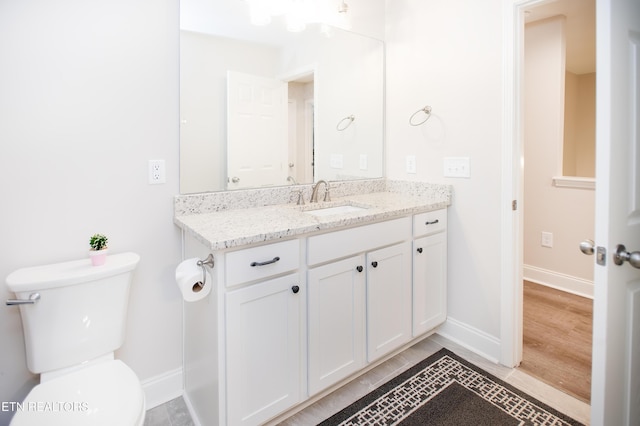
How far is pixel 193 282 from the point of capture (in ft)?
4.56

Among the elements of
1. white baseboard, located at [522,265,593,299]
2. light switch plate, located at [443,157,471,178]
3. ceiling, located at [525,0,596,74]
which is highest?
ceiling, located at [525,0,596,74]

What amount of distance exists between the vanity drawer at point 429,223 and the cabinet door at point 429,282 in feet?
0.13

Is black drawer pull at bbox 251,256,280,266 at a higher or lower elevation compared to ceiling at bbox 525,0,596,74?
lower

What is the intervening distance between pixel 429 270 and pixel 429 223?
0.98ft

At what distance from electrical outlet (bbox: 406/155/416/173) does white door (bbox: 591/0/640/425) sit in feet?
4.53

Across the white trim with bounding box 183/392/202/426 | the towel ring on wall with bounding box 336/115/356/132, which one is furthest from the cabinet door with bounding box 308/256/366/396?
the towel ring on wall with bounding box 336/115/356/132

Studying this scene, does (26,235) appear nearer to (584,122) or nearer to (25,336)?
(25,336)

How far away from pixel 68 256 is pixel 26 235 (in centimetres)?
17

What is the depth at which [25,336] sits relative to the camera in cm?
133

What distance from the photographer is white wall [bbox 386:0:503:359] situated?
2072 mm

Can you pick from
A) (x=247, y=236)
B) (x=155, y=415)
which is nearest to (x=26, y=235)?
(x=247, y=236)

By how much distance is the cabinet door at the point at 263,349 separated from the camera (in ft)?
→ 4.62

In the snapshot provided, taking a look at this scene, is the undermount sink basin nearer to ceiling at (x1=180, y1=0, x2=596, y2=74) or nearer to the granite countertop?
the granite countertop

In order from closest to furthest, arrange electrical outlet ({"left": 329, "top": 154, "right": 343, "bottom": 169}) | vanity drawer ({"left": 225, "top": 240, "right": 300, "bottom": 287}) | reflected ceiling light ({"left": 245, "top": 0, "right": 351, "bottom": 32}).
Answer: vanity drawer ({"left": 225, "top": 240, "right": 300, "bottom": 287}), reflected ceiling light ({"left": 245, "top": 0, "right": 351, "bottom": 32}), electrical outlet ({"left": 329, "top": 154, "right": 343, "bottom": 169})
